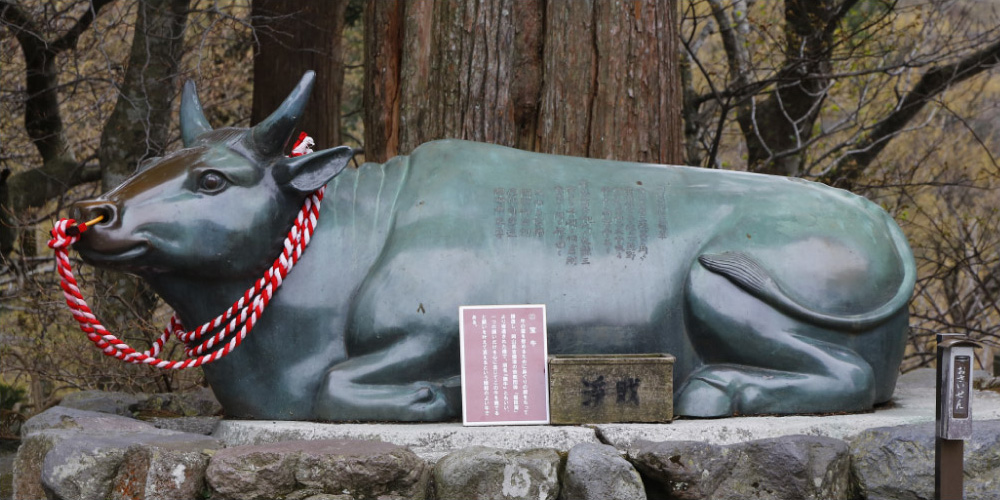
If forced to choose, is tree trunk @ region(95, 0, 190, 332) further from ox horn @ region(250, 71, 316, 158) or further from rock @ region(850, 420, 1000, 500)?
rock @ region(850, 420, 1000, 500)

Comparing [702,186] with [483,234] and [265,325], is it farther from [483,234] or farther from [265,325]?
[265,325]

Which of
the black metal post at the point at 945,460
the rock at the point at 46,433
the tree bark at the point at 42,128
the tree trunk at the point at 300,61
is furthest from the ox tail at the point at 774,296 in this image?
the tree bark at the point at 42,128

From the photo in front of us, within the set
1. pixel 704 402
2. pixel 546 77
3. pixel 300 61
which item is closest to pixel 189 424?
pixel 704 402

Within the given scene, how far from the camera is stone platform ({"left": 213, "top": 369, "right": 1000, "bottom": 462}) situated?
3.17 metres

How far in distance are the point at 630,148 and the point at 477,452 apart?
2251 mm

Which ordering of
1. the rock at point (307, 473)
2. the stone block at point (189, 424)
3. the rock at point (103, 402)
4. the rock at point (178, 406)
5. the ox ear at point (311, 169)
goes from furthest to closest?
the rock at point (178, 406), the rock at point (103, 402), the stone block at point (189, 424), the ox ear at point (311, 169), the rock at point (307, 473)

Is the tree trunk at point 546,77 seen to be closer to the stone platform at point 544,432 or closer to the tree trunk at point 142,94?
the stone platform at point 544,432

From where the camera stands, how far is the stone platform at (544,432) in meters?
3.17

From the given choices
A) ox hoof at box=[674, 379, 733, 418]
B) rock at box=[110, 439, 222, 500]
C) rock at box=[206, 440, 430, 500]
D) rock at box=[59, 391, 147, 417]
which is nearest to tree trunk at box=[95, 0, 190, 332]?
rock at box=[59, 391, 147, 417]

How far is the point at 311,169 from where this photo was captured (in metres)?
3.40

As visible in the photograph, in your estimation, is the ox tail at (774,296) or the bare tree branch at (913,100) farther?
the bare tree branch at (913,100)

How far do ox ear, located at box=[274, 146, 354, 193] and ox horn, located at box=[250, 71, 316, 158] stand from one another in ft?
0.21

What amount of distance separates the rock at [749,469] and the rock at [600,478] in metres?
0.12

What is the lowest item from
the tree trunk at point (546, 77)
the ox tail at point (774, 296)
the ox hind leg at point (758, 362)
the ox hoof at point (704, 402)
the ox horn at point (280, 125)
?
the ox hoof at point (704, 402)
